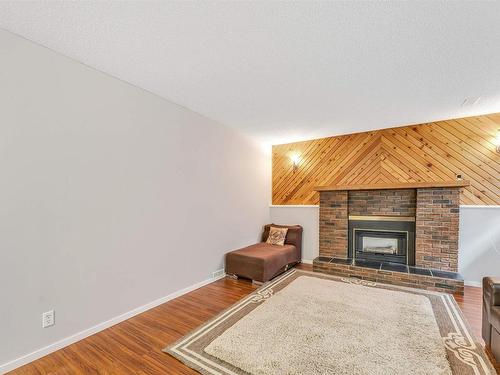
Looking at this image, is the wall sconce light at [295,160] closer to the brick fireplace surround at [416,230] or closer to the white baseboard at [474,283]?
the brick fireplace surround at [416,230]

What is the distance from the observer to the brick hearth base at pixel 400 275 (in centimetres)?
329

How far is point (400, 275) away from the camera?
141 inches

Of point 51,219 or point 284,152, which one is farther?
point 284,152

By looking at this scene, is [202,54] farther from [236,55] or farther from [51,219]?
[51,219]

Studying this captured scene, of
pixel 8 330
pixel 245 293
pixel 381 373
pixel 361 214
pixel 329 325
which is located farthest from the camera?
pixel 361 214

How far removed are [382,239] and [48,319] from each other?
15.0 feet

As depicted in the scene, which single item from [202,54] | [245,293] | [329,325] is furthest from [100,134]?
[329,325]

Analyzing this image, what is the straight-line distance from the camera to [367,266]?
12.8ft

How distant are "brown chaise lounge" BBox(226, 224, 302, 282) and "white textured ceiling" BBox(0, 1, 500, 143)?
2262 mm

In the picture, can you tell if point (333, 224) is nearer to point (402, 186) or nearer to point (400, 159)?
point (402, 186)

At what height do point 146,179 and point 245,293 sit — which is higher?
point 146,179

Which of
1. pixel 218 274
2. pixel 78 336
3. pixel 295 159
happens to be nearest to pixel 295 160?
pixel 295 159

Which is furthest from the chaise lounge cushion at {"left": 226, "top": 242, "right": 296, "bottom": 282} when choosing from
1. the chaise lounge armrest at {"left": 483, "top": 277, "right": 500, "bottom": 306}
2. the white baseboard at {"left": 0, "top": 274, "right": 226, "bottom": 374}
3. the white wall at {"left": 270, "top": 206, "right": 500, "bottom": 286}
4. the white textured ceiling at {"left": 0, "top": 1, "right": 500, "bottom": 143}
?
the white wall at {"left": 270, "top": 206, "right": 500, "bottom": 286}

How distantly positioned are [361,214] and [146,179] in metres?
3.63
